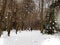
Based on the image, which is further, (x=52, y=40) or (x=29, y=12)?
(x=29, y=12)

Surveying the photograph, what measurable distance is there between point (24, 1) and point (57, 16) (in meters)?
13.2

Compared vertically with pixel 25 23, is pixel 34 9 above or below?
above

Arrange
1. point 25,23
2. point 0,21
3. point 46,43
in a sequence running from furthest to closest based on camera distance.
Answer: point 25,23
point 0,21
point 46,43

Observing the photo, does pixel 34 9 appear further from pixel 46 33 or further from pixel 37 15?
pixel 46 33

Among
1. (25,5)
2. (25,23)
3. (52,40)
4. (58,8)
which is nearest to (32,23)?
(25,23)

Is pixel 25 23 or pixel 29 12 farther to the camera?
pixel 29 12

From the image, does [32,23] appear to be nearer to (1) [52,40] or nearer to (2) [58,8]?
(2) [58,8]

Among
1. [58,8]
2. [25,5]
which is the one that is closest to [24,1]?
[25,5]

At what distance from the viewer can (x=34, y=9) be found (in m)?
28.6

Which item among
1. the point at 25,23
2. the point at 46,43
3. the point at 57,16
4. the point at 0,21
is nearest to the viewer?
the point at 46,43

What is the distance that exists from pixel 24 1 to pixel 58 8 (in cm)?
1296

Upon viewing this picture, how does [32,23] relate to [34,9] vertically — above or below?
below

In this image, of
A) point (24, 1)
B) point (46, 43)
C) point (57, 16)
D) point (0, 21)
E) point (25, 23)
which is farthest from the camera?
point (24, 1)

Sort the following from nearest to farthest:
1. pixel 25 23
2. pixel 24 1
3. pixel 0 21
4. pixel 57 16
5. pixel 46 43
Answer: pixel 46 43
pixel 0 21
pixel 57 16
pixel 25 23
pixel 24 1
